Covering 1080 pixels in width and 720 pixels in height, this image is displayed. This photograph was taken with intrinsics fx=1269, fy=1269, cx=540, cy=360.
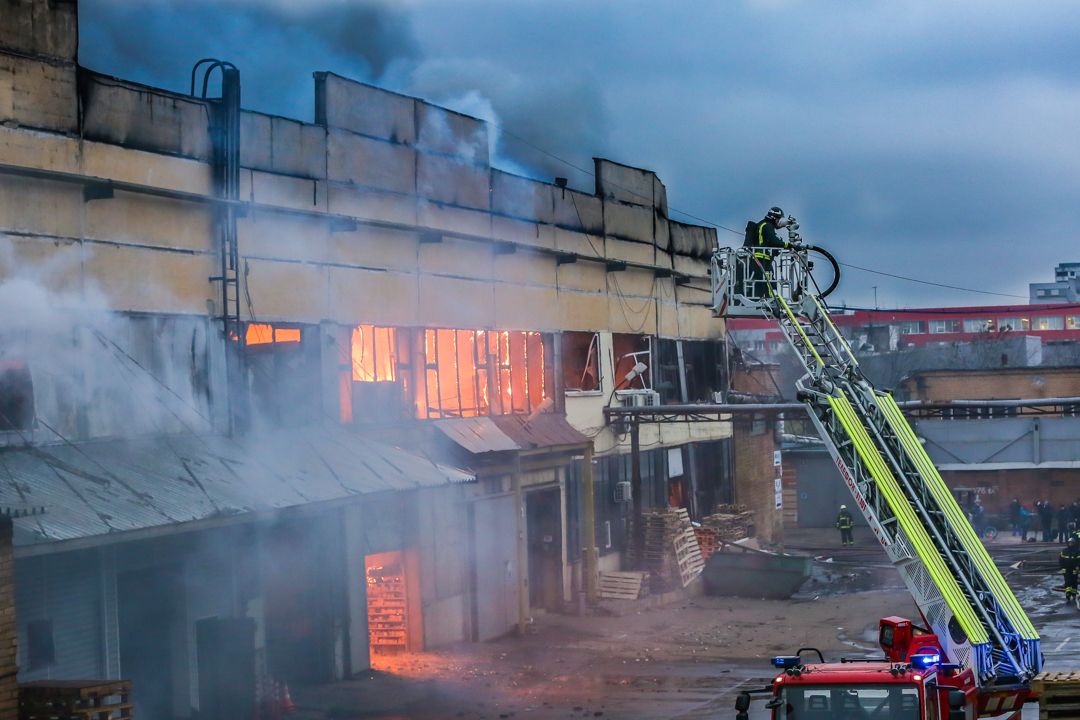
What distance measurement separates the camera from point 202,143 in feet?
63.2

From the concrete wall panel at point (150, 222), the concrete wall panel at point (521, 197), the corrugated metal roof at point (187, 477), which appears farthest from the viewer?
the concrete wall panel at point (521, 197)

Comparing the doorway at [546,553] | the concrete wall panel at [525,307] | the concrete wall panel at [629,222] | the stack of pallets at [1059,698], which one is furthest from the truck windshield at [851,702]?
the concrete wall panel at [629,222]

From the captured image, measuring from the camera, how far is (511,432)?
85.8 ft

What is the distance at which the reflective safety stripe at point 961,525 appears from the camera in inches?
584

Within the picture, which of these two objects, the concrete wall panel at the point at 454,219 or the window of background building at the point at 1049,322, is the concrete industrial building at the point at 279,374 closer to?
the concrete wall panel at the point at 454,219

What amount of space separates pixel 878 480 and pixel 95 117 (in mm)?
11653

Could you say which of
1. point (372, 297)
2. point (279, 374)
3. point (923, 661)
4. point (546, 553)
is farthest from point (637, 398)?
point (923, 661)

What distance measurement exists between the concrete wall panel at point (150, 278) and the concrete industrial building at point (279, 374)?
4 cm

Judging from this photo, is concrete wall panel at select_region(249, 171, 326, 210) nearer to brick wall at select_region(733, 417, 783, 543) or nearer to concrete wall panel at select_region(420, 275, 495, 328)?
concrete wall panel at select_region(420, 275, 495, 328)

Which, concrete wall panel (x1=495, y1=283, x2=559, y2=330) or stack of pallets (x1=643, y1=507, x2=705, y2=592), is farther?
stack of pallets (x1=643, y1=507, x2=705, y2=592)

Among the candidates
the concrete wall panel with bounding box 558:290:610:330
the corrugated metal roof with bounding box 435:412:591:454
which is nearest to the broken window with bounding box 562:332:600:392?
the concrete wall panel with bounding box 558:290:610:330

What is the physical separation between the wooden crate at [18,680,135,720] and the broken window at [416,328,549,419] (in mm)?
11724

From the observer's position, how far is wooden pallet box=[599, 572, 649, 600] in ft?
95.9

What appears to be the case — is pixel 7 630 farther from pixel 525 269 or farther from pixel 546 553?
pixel 525 269
